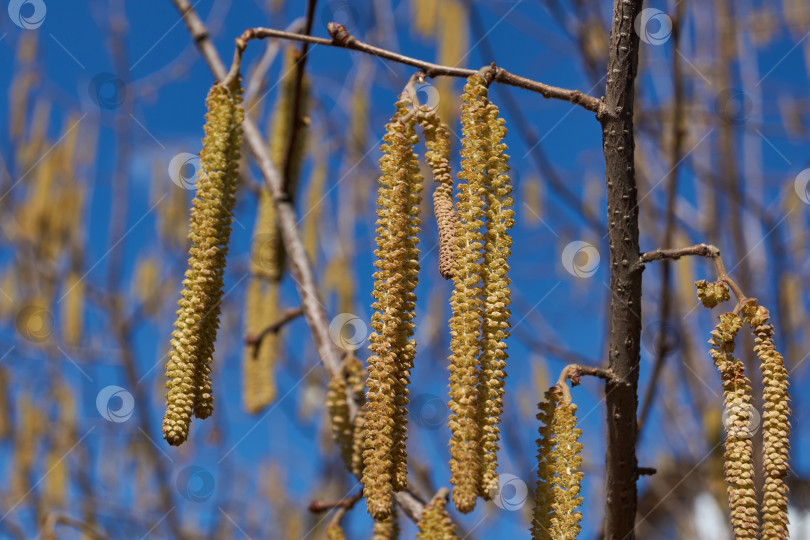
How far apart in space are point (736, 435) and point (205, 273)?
55cm

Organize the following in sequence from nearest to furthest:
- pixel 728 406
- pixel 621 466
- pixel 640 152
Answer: pixel 728 406
pixel 621 466
pixel 640 152

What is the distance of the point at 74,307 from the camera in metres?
2.61

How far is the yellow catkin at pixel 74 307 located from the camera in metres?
2.57

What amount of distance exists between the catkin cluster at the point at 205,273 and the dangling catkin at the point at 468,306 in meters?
0.26

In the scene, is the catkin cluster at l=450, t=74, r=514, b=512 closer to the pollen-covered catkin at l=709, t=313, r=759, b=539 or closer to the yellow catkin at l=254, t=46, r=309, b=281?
the pollen-covered catkin at l=709, t=313, r=759, b=539

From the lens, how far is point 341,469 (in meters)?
2.54

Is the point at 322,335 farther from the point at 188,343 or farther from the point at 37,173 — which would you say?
the point at 37,173

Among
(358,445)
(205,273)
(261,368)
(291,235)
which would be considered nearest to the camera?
(205,273)

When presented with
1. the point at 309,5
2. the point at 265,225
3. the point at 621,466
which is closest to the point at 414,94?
the point at 621,466

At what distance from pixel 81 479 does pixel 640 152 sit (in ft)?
6.68

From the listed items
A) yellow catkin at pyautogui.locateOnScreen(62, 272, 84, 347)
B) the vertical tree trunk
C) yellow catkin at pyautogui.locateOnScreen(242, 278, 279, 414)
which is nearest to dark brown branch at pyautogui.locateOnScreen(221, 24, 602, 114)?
the vertical tree trunk

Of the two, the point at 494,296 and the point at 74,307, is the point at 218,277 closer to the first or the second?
the point at 494,296

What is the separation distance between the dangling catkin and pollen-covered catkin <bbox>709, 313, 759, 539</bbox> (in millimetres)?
251

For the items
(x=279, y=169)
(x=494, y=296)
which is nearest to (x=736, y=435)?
(x=494, y=296)
